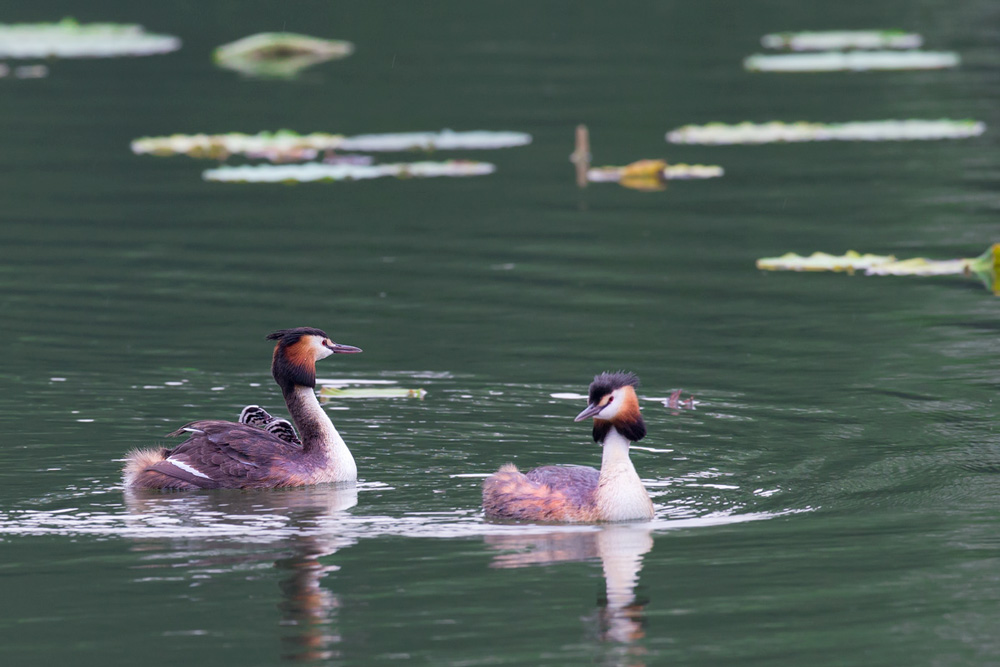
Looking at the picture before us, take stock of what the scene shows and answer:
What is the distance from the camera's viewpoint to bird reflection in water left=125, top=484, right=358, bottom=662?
8109 millimetres

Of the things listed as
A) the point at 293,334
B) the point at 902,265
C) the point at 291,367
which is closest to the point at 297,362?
the point at 291,367

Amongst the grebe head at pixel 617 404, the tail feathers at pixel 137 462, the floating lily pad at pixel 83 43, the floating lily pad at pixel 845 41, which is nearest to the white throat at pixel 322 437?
the tail feathers at pixel 137 462

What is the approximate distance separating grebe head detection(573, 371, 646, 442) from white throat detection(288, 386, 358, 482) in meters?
1.84

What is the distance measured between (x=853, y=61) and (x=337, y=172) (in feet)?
47.7

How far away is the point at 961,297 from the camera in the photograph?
1611 cm

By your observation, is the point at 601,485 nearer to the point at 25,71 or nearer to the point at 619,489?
the point at 619,489

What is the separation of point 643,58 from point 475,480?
2418cm

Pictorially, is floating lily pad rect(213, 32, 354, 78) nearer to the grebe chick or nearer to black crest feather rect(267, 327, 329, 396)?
black crest feather rect(267, 327, 329, 396)

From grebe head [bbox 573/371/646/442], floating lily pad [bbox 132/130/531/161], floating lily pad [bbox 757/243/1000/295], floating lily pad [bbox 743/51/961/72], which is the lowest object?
grebe head [bbox 573/371/646/442]

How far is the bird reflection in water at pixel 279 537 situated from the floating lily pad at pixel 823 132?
1449 cm

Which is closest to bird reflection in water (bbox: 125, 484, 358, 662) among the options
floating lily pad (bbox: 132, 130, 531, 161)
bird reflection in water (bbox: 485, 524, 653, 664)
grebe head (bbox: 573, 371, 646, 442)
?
bird reflection in water (bbox: 485, 524, 653, 664)

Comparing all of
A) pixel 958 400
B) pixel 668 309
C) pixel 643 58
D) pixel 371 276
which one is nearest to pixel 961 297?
pixel 668 309

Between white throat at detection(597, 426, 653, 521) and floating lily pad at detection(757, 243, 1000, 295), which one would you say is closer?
white throat at detection(597, 426, 653, 521)

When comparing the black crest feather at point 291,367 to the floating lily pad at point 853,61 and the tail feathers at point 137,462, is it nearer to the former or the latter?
the tail feathers at point 137,462
